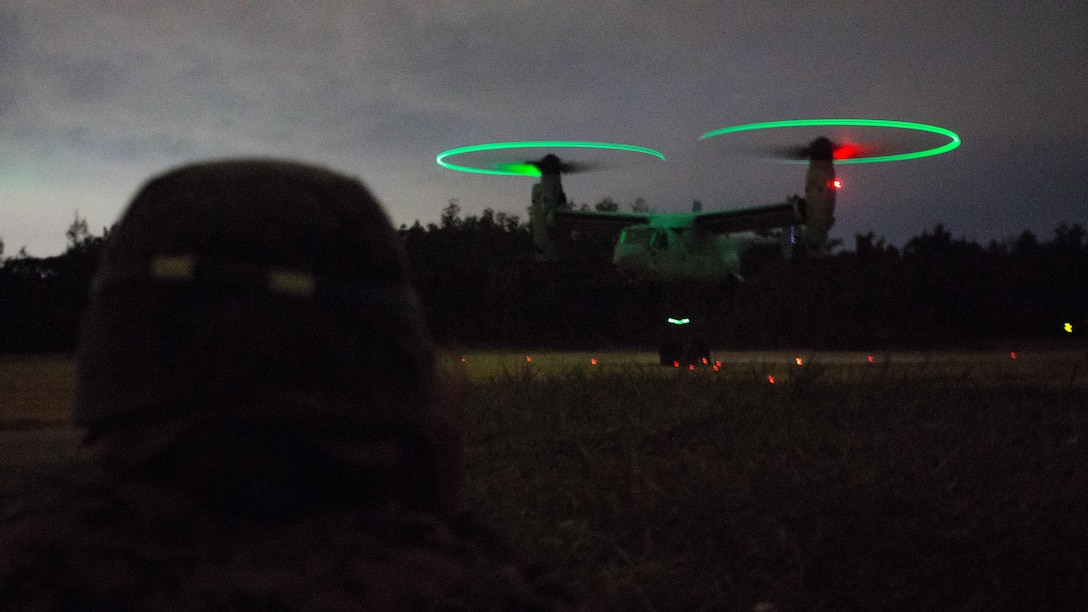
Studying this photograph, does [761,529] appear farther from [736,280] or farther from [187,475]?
[736,280]

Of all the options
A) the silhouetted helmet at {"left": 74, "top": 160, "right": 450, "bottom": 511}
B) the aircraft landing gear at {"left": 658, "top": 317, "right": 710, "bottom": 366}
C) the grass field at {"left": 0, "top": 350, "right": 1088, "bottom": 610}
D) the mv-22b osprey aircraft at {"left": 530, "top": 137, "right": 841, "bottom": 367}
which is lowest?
the grass field at {"left": 0, "top": 350, "right": 1088, "bottom": 610}

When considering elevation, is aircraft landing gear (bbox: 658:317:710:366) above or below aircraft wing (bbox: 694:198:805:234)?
below

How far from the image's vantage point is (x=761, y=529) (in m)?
4.30

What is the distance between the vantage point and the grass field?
3834 millimetres

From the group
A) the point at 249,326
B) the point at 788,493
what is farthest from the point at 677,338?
the point at 249,326

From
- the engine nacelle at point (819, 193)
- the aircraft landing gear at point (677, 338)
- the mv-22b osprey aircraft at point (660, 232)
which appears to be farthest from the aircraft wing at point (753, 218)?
the aircraft landing gear at point (677, 338)

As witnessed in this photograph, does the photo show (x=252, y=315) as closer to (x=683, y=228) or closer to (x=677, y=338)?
(x=677, y=338)

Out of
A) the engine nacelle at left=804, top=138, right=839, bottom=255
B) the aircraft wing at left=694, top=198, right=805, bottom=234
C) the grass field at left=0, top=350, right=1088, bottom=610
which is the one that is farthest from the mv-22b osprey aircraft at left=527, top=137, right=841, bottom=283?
the grass field at left=0, top=350, right=1088, bottom=610

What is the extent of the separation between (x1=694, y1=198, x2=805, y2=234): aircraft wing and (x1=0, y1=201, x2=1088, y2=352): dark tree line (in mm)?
3634

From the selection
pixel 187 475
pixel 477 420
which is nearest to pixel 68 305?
pixel 477 420

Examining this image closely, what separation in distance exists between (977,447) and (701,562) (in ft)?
8.92

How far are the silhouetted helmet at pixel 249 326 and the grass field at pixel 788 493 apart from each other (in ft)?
2.92

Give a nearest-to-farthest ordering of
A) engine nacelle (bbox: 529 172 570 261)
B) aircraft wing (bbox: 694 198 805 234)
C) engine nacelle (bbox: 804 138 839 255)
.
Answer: engine nacelle (bbox: 804 138 839 255) → aircraft wing (bbox: 694 198 805 234) → engine nacelle (bbox: 529 172 570 261)

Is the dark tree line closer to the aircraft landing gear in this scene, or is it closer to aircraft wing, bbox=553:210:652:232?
aircraft wing, bbox=553:210:652:232
